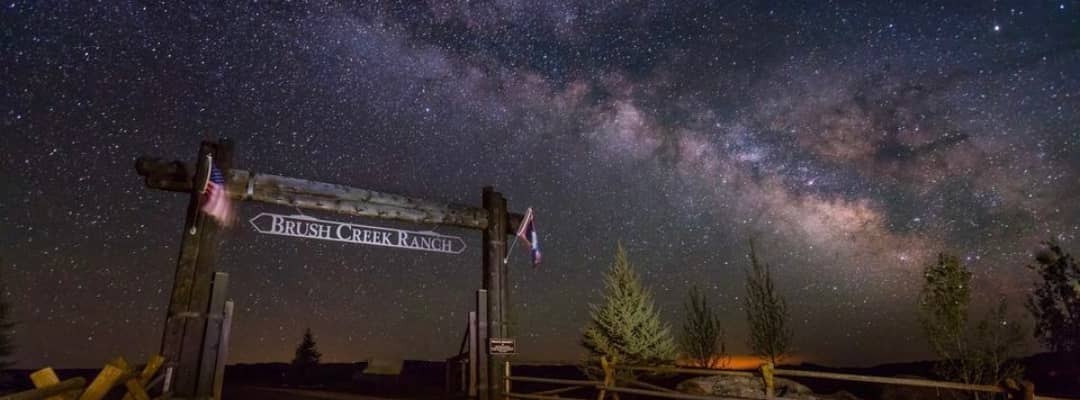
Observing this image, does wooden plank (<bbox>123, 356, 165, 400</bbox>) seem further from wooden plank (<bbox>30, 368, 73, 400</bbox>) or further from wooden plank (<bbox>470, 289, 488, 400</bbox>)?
wooden plank (<bbox>470, 289, 488, 400</bbox>)

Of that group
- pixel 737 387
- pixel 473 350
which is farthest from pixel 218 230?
pixel 737 387

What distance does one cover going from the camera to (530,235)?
1052 cm

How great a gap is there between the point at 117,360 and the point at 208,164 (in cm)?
282

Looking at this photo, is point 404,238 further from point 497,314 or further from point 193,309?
point 193,309

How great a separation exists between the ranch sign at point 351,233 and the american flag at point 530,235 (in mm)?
1328

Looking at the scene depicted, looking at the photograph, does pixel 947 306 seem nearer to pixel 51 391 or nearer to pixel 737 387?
pixel 737 387

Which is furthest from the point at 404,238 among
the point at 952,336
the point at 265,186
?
the point at 952,336

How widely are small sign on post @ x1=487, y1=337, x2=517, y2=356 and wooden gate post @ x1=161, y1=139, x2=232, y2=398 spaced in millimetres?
3967

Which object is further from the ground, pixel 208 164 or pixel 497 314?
pixel 208 164

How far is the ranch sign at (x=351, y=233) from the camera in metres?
7.86

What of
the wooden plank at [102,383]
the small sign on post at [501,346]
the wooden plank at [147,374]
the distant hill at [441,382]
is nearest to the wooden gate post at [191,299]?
the wooden plank at [147,374]

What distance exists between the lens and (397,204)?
902 cm

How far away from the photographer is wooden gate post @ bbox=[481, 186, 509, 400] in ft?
30.6

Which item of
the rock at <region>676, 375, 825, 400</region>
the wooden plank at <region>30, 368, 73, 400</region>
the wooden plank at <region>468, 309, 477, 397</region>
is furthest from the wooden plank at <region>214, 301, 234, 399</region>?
the rock at <region>676, 375, 825, 400</region>
